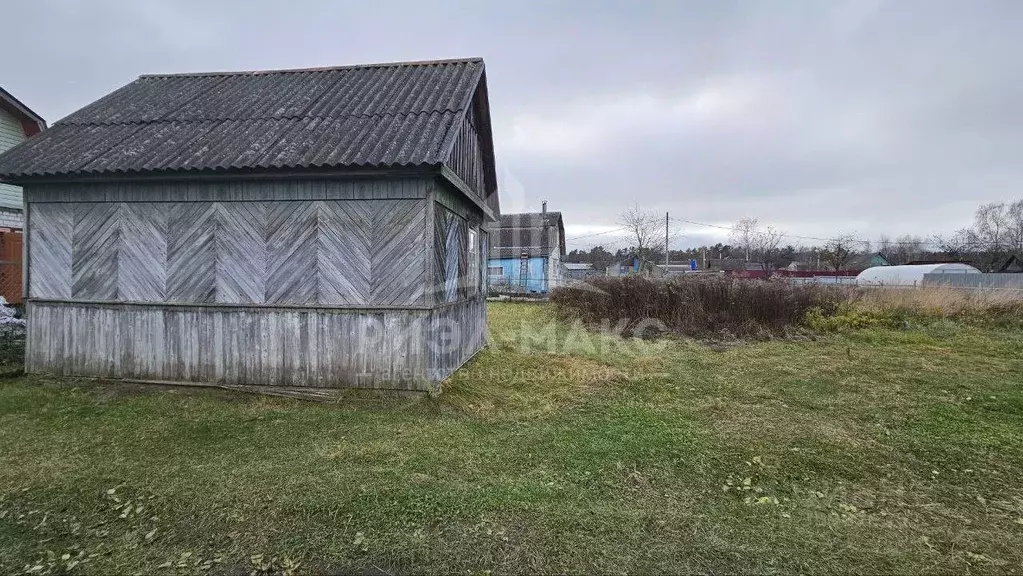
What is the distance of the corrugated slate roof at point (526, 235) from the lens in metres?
33.4

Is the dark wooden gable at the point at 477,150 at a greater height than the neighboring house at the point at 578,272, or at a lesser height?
greater

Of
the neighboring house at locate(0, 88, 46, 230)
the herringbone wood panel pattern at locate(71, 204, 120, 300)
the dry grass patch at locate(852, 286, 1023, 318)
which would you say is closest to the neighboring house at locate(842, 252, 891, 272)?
the dry grass patch at locate(852, 286, 1023, 318)

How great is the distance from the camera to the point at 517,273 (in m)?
33.1

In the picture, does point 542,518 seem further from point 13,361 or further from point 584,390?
point 13,361

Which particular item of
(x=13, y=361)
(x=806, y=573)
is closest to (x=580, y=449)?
(x=806, y=573)

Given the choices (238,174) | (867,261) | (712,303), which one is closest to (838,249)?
(867,261)

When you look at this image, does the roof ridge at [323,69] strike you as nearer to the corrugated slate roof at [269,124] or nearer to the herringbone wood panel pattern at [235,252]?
the corrugated slate roof at [269,124]

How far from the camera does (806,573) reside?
2.83 meters

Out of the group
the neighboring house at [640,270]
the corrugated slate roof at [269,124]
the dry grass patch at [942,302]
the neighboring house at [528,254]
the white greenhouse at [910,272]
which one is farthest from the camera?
the neighboring house at [528,254]

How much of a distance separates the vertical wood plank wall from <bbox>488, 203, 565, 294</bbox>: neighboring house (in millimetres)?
23610

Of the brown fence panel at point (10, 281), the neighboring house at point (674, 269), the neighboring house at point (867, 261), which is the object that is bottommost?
the brown fence panel at point (10, 281)

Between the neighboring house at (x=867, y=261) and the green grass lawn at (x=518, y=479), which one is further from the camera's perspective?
A: the neighboring house at (x=867, y=261)

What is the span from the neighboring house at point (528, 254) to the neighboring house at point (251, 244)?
76.5 feet

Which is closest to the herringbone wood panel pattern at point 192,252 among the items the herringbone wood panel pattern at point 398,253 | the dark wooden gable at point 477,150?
the herringbone wood panel pattern at point 398,253
